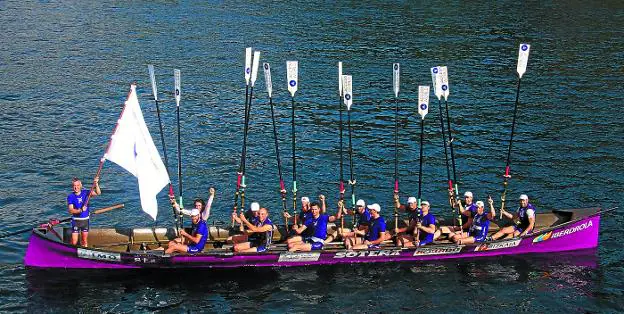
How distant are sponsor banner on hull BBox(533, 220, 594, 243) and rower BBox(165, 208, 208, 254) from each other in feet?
42.3

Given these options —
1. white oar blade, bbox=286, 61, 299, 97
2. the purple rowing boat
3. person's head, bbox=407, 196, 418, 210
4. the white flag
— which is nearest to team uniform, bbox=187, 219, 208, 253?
the purple rowing boat

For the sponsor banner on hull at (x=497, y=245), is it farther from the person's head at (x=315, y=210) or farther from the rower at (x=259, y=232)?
the rower at (x=259, y=232)

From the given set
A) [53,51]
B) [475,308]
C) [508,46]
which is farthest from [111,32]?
[475,308]

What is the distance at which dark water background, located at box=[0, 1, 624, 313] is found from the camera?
99.8 feet

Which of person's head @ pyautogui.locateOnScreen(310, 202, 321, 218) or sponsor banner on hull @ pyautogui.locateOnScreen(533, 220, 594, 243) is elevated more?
person's head @ pyautogui.locateOnScreen(310, 202, 321, 218)

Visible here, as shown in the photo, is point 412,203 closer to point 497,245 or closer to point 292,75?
point 497,245

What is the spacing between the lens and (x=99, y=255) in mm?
30109

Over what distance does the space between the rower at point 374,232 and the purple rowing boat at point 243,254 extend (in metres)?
0.31

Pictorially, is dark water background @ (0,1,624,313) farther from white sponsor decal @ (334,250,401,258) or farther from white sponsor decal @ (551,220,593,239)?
white sponsor decal @ (551,220,593,239)

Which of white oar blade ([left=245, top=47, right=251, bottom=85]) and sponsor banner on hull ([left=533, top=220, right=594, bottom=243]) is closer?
white oar blade ([left=245, top=47, right=251, bottom=85])

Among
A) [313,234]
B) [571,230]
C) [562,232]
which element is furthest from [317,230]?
[571,230]

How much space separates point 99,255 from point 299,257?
23.8ft

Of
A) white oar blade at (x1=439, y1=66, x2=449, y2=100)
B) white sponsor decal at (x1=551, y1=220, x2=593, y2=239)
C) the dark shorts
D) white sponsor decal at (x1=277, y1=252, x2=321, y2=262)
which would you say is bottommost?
white sponsor decal at (x1=277, y1=252, x2=321, y2=262)

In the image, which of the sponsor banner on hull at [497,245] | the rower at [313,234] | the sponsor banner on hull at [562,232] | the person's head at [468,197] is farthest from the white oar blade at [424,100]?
the sponsor banner on hull at [562,232]
